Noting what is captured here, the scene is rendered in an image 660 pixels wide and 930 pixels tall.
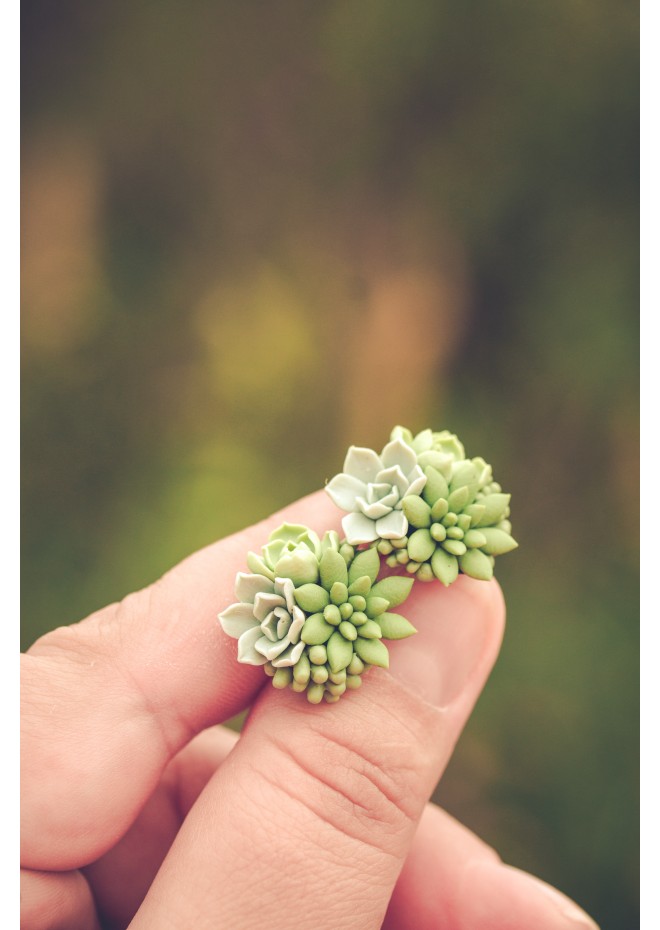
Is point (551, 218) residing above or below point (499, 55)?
below

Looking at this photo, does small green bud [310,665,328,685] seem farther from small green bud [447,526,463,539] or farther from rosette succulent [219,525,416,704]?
small green bud [447,526,463,539]

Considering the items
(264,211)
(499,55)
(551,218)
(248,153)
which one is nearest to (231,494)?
(264,211)

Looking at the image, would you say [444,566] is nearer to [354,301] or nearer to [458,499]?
[458,499]

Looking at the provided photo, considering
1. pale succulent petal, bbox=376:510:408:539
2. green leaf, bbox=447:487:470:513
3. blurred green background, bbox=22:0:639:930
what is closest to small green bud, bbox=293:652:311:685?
pale succulent petal, bbox=376:510:408:539

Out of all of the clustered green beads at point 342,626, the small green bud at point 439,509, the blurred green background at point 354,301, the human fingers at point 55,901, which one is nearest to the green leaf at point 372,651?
the clustered green beads at point 342,626

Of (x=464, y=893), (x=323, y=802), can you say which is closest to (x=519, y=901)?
(x=464, y=893)

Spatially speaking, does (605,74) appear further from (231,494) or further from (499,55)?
(231,494)
